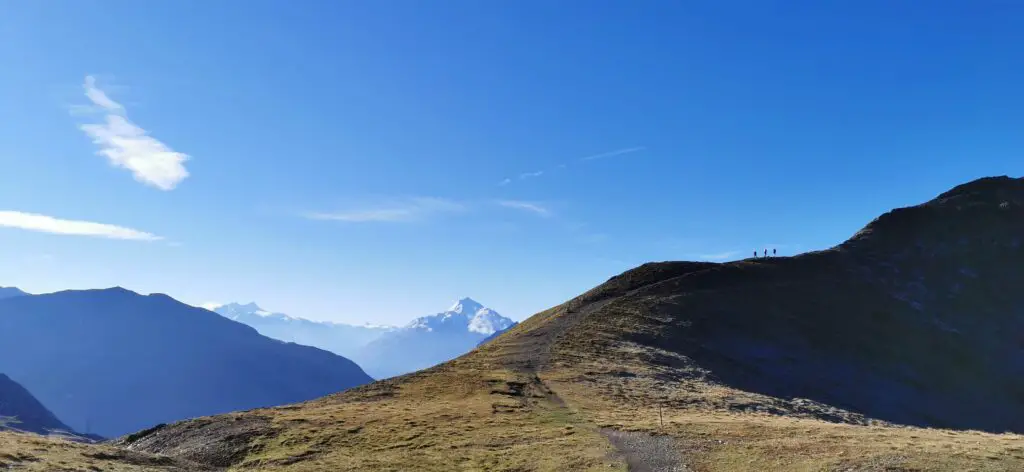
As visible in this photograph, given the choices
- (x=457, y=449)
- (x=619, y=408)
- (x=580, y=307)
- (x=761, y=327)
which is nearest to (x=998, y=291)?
(x=761, y=327)

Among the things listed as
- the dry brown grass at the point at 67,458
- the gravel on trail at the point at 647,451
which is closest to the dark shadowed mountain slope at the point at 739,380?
the gravel on trail at the point at 647,451

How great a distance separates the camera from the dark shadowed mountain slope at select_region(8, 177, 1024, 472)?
34.8 m

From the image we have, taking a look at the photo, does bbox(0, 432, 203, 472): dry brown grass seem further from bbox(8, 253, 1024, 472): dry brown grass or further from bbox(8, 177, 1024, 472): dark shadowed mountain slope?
bbox(8, 177, 1024, 472): dark shadowed mountain slope

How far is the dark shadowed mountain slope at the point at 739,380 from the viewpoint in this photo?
34750 mm

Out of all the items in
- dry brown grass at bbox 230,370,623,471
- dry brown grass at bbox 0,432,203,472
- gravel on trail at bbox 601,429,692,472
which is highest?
dry brown grass at bbox 0,432,203,472

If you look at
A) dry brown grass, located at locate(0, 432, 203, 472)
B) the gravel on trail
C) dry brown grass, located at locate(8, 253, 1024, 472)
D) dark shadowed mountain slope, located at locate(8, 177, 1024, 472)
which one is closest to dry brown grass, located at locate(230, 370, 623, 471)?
dry brown grass, located at locate(8, 253, 1024, 472)

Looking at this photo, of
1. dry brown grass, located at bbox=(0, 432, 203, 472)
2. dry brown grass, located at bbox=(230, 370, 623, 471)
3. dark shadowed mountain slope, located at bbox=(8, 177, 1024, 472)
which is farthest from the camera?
dark shadowed mountain slope, located at bbox=(8, 177, 1024, 472)

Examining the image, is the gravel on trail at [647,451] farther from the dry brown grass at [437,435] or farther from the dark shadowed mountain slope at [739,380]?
the dry brown grass at [437,435]

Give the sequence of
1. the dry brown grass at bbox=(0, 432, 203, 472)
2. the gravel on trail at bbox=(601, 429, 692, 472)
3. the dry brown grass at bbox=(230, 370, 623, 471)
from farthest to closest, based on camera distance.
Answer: the dry brown grass at bbox=(230, 370, 623, 471) < the gravel on trail at bbox=(601, 429, 692, 472) < the dry brown grass at bbox=(0, 432, 203, 472)

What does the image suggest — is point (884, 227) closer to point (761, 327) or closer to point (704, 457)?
point (761, 327)

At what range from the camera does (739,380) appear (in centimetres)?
7488

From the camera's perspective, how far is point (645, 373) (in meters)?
65.1

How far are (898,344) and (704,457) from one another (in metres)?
89.4

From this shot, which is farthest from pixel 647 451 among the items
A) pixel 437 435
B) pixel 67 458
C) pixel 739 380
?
pixel 739 380
